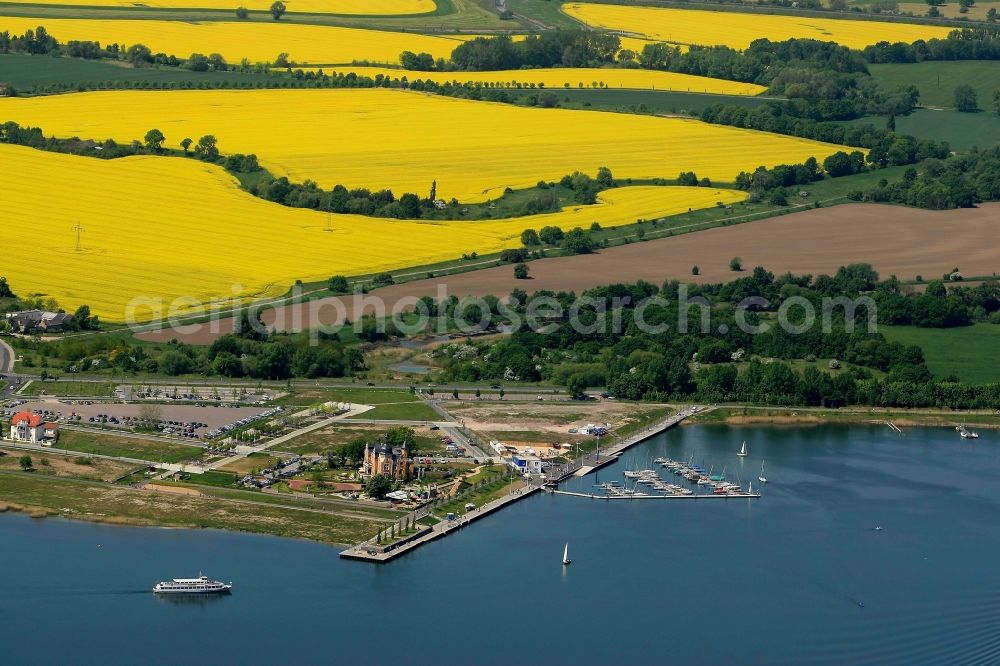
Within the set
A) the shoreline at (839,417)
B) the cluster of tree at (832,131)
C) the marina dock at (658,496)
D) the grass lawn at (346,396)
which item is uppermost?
the cluster of tree at (832,131)

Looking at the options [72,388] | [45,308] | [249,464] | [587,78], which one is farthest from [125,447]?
[587,78]

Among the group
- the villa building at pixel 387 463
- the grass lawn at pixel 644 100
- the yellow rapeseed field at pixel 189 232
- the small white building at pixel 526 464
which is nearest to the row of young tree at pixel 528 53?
the grass lawn at pixel 644 100

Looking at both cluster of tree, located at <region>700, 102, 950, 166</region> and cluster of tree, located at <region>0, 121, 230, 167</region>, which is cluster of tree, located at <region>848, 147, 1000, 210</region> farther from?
cluster of tree, located at <region>0, 121, 230, 167</region>

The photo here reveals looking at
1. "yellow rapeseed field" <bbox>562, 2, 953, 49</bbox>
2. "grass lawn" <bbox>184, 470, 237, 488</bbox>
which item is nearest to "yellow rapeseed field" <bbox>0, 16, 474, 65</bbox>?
"yellow rapeseed field" <bbox>562, 2, 953, 49</bbox>

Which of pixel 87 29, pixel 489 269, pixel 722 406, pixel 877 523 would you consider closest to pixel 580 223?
pixel 489 269

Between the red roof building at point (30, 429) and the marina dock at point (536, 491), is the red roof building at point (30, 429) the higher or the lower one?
the higher one

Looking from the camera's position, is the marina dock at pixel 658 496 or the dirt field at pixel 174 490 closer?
the dirt field at pixel 174 490

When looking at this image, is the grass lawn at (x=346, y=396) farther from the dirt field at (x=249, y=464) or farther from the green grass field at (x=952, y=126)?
the green grass field at (x=952, y=126)

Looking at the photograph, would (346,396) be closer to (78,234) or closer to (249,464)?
(249,464)
